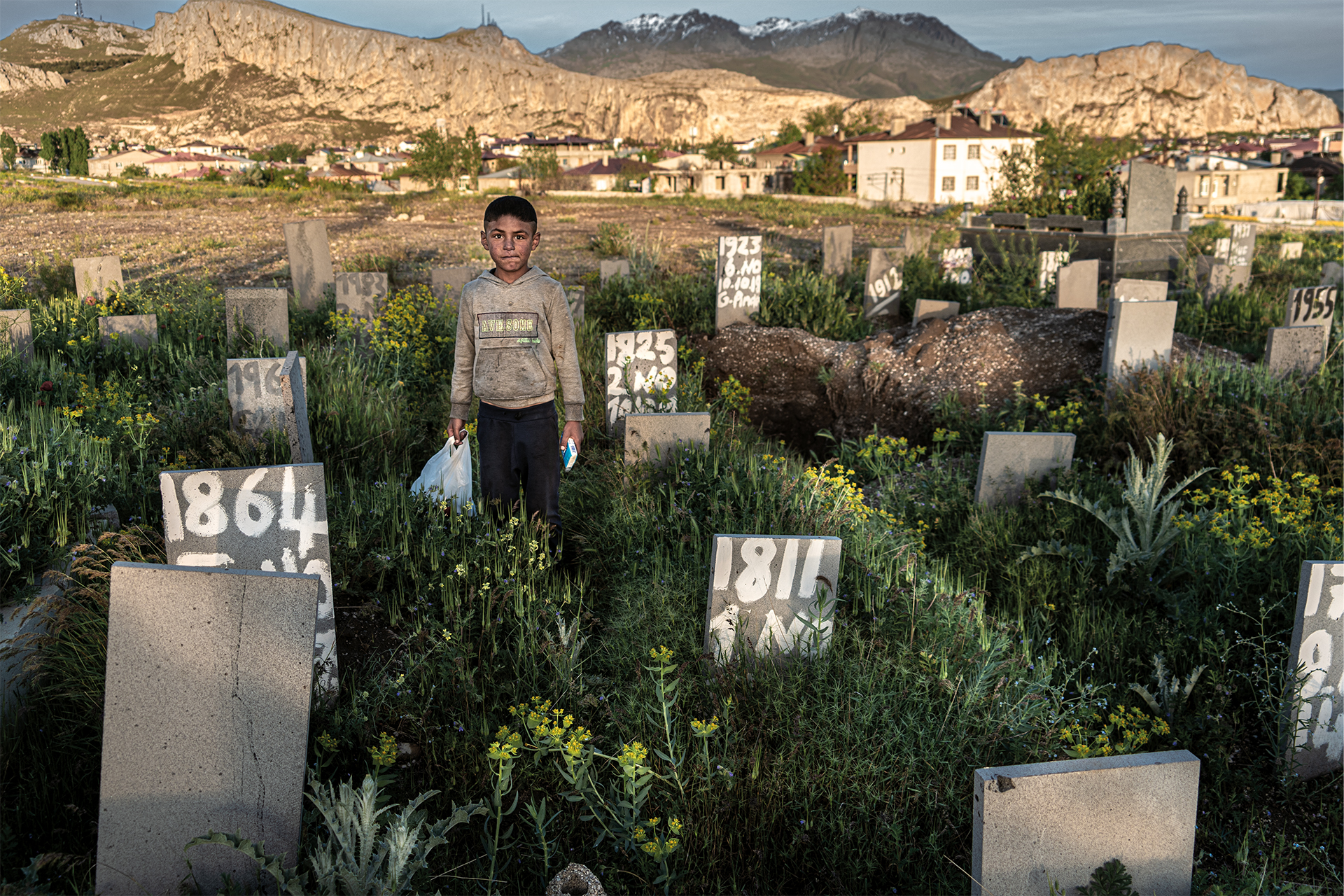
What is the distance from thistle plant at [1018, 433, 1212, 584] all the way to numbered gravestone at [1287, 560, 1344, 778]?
985mm

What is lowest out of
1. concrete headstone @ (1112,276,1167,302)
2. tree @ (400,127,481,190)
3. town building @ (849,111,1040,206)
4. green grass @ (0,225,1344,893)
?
green grass @ (0,225,1344,893)

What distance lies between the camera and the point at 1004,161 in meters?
13.4

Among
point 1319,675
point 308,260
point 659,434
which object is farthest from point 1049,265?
point 1319,675

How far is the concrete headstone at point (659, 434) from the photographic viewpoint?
14.2ft

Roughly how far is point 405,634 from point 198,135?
11416 centimetres

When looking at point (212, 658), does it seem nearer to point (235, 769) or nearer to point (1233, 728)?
point (235, 769)

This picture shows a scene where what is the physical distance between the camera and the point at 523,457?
12.6 feet

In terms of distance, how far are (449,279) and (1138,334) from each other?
6168 mm

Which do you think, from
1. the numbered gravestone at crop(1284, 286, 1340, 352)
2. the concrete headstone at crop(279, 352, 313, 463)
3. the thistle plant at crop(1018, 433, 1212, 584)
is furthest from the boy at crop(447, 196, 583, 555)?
the numbered gravestone at crop(1284, 286, 1340, 352)

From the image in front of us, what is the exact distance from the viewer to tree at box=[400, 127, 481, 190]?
36.7 metres

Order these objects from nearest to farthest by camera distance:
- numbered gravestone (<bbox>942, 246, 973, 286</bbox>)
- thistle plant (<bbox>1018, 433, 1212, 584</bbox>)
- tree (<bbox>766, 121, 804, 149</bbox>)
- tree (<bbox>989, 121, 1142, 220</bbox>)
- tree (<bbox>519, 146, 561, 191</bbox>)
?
thistle plant (<bbox>1018, 433, 1212, 584</bbox>), numbered gravestone (<bbox>942, 246, 973, 286</bbox>), tree (<bbox>989, 121, 1142, 220</bbox>), tree (<bbox>519, 146, 561, 191</bbox>), tree (<bbox>766, 121, 804, 149</bbox>)

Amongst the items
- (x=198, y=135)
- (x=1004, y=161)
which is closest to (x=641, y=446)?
(x=1004, y=161)

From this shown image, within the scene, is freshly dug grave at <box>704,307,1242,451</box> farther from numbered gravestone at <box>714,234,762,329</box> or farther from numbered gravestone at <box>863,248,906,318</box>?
numbered gravestone at <box>863,248,906,318</box>

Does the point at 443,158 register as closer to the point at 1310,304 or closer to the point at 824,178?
the point at 824,178
